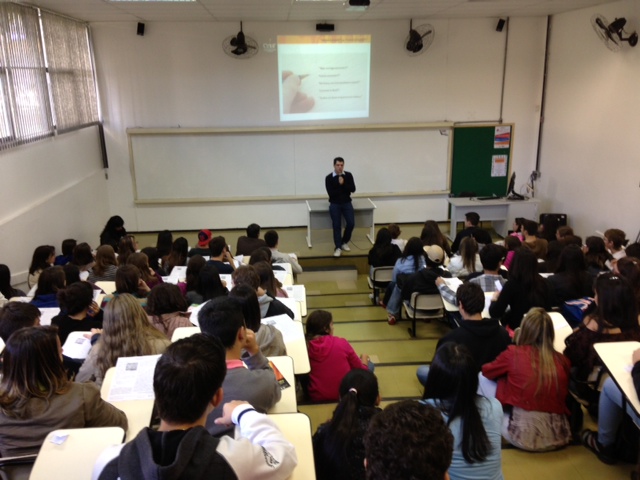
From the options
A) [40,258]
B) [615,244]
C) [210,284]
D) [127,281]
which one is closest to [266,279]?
[210,284]

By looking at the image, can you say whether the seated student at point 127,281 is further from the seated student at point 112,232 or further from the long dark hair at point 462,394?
the seated student at point 112,232

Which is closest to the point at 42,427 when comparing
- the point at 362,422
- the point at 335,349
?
the point at 362,422

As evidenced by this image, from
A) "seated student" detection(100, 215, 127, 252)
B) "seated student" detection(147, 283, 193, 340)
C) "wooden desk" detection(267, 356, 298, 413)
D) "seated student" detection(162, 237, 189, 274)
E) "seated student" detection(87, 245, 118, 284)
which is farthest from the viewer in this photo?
"seated student" detection(100, 215, 127, 252)

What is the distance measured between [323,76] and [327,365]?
221 inches

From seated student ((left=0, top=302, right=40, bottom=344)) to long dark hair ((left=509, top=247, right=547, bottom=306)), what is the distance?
3.06 metres

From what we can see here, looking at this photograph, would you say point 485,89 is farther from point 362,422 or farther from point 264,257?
point 362,422

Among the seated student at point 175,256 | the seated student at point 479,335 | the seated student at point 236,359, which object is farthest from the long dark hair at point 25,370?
the seated student at point 175,256

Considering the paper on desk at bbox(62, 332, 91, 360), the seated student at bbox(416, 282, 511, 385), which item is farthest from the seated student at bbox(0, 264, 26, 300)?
the seated student at bbox(416, 282, 511, 385)

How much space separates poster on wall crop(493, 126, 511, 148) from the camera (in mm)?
7785

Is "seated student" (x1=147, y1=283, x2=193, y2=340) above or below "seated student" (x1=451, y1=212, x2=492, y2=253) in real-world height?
above

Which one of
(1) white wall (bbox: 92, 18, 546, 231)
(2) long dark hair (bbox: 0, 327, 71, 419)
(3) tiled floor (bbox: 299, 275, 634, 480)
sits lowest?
(3) tiled floor (bbox: 299, 275, 634, 480)

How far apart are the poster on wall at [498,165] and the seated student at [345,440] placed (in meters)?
6.73

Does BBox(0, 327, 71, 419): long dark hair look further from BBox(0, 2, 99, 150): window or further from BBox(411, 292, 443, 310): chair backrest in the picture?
BBox(0, 2, 99, 150): window

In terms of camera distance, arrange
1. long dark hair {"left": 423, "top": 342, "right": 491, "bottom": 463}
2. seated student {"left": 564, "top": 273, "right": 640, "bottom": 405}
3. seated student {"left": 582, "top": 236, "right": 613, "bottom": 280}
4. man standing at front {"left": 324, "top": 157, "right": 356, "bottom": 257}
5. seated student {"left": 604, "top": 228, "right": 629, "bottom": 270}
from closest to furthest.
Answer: long dark hair {"left": 423, "top": 342, "right": 491, "bottom": 463} → seated student {"left": 564, "top": 273, "right": 640, "bottom": 405} → seated student {"left": 582, "top": 236, "right": 613, "bottom": 280} → seated student {"left": 604, "top": 228, "right": 629, "bottom": 270} → man standing at front {"left": 324, "top": 157, "right": 356, "bottom": 257}
